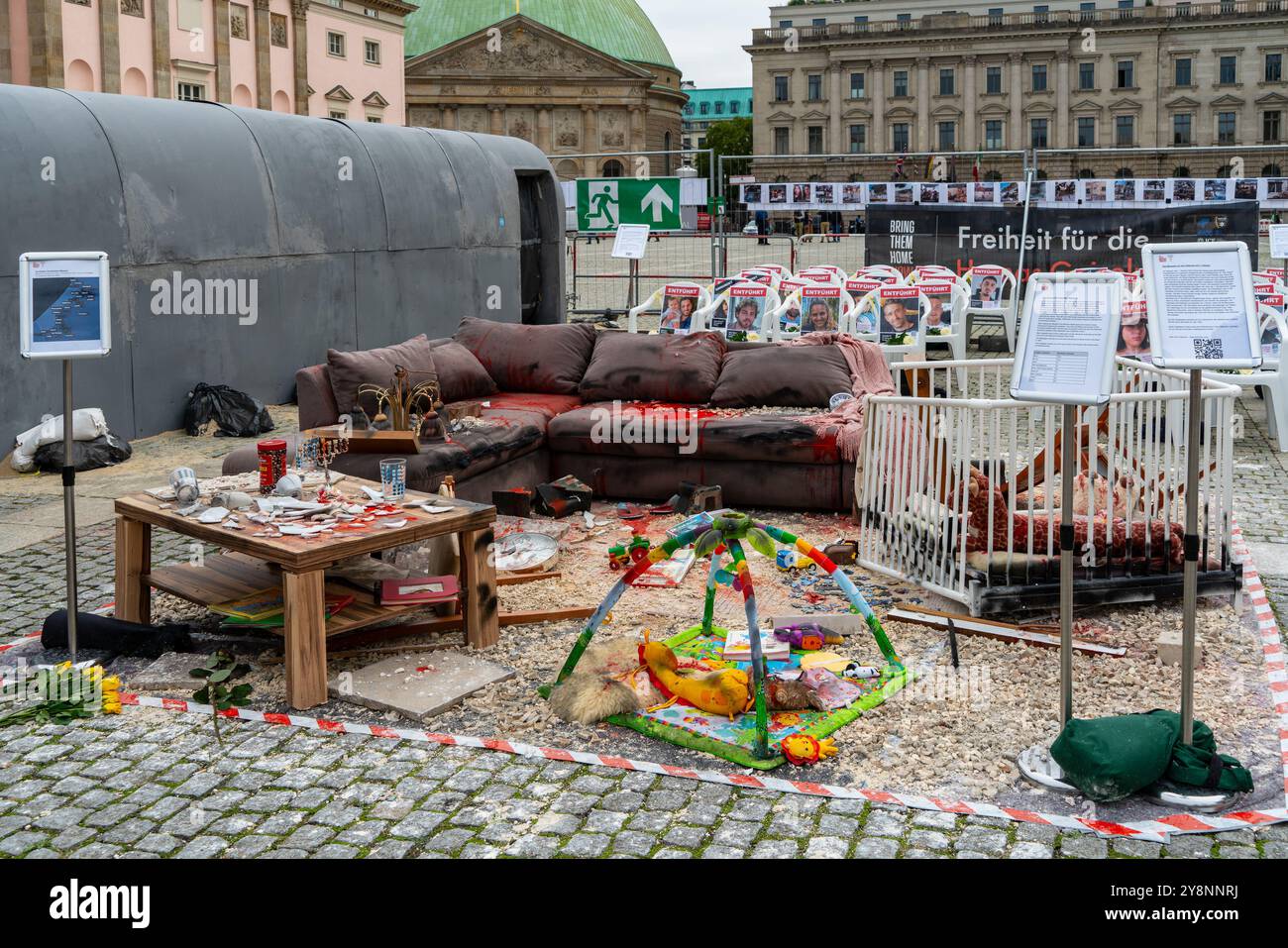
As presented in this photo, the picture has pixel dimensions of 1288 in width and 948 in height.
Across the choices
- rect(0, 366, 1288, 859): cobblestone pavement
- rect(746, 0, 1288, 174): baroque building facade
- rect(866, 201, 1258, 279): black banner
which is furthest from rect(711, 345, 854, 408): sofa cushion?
rect(746, 0, 1288, 174): baroque building facade

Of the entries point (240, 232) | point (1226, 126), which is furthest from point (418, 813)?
point (1226, 126)

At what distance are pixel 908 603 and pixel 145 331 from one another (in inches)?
317

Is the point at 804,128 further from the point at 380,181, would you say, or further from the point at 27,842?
the point at 27,842

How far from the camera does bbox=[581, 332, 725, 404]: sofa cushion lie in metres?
10.1

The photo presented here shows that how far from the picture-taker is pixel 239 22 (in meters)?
42.7

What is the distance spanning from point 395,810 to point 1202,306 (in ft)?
10.2

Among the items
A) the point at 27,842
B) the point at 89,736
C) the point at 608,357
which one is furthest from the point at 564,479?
the point at 27,842

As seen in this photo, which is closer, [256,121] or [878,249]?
[256,121]

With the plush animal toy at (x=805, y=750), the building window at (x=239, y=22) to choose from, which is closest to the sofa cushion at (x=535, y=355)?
the plush animal toy at (x=805, y=750)

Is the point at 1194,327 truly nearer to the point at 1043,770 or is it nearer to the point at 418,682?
the point at 1043,770

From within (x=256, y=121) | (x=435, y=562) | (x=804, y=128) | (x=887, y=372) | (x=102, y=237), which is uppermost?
(x=804, y=128)

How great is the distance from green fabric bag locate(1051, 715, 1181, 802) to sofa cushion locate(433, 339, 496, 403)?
629 cm

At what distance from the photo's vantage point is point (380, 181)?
15.2 m

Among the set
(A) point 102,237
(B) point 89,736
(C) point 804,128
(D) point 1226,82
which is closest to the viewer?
(B) point 89,736
